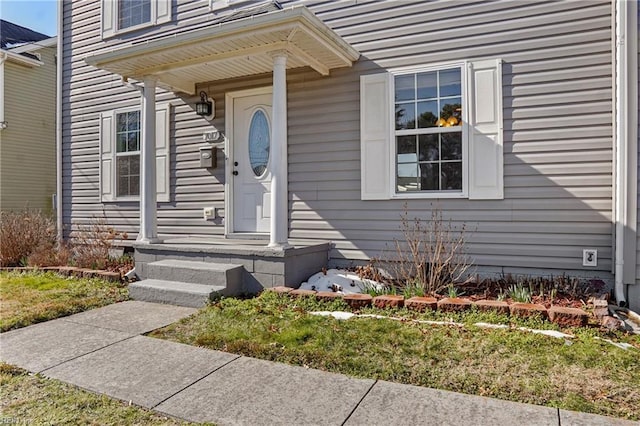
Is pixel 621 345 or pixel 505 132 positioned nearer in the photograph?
pixel 621 345

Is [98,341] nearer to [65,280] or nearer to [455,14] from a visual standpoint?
[65,280]

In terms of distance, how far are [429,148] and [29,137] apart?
458 inches

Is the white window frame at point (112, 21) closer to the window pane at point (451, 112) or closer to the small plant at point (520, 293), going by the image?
the window pane at point (451, 112)

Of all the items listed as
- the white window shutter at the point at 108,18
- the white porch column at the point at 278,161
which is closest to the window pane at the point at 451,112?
the white porch column at the point at 278,161

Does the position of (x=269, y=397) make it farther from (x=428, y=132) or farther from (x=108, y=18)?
(x=108, y=18)

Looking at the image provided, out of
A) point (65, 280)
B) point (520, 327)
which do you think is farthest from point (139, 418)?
point (65, 280)

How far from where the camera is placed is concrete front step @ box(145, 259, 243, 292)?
15.2ft

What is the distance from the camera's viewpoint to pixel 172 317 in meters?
4.02

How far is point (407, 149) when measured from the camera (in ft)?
17.1

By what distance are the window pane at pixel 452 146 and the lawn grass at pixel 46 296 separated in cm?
399

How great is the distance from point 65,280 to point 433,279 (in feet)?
15.1

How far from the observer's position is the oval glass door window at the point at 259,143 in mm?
6184


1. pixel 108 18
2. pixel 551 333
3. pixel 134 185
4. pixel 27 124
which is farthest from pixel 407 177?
pixel 27 124

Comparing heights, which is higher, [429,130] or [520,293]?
[429,130]
